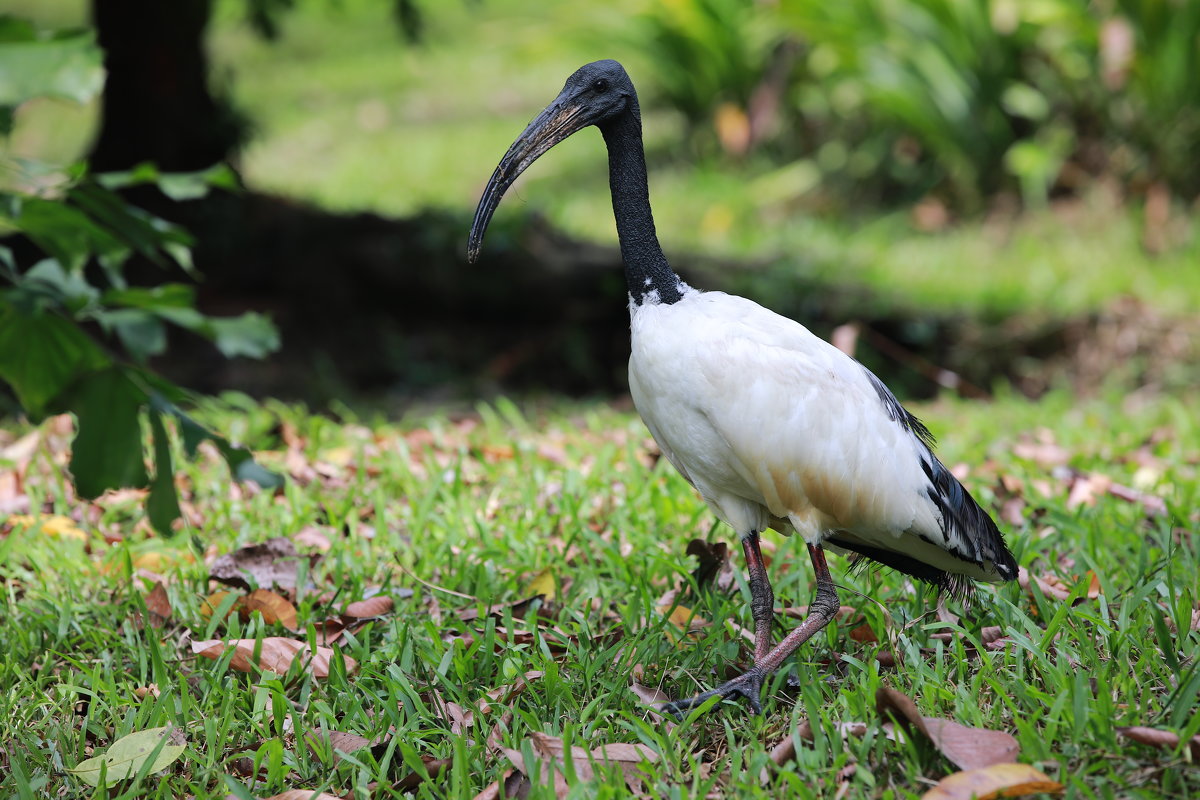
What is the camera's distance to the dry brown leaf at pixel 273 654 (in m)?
2.65

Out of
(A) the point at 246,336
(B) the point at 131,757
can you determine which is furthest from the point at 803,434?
(A) the point at 246,336

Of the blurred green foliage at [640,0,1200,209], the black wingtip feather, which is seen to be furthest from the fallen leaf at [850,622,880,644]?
the blurred green foliage at [640,0,1200,209]

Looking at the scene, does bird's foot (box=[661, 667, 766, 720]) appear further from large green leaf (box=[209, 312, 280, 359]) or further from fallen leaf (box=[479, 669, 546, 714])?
large green leaf (box=[209, 312, 280, 359])

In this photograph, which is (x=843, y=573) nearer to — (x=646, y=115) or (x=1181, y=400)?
(x=1181, y=400)

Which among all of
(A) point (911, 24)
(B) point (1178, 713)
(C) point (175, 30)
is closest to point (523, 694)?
(B) point (1178, 713)

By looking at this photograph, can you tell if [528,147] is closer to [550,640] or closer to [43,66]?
[550,640]

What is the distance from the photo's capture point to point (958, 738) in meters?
2.10

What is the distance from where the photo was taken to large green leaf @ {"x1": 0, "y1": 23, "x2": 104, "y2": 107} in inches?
113

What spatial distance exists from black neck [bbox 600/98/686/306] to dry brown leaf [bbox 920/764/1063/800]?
119 cm

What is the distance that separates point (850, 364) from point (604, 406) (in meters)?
3.00

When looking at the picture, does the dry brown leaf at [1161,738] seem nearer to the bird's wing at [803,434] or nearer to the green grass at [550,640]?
the green grass at [550,640]

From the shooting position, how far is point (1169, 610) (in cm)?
263

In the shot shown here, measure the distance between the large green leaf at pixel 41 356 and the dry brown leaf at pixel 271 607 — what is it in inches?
32.4

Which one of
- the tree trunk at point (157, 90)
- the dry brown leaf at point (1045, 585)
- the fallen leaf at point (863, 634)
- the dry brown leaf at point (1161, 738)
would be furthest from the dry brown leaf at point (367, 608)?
Result: the tree trunk at point (157, 90)
